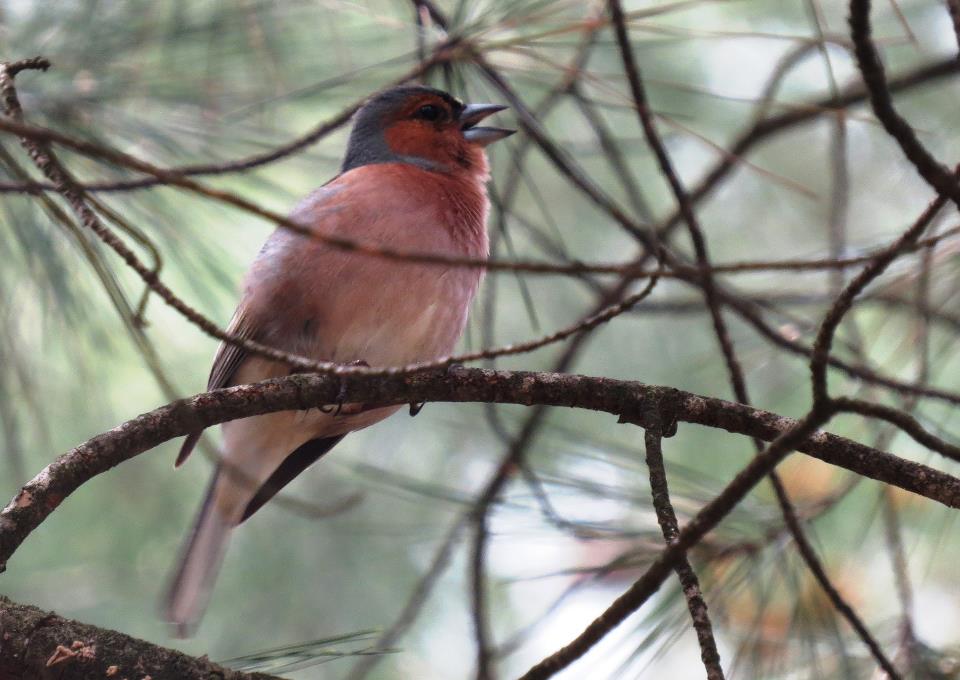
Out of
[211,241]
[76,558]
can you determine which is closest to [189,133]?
[211,241]

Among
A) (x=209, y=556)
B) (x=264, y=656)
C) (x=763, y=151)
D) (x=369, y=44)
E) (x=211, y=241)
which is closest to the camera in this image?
(x=264, y=656)

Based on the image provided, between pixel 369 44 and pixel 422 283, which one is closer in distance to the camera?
pixel 422 283

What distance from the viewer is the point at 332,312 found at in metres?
3.71

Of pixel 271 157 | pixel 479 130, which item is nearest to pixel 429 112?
pixel 479 130

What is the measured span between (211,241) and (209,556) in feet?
3.95

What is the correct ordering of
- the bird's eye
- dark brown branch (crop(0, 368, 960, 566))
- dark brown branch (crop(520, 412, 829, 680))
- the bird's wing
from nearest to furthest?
dark brown branch (crop(520, 412, 829, 680)) → dark brown branch (crop(0, 368, 960, 566)) → the bird's wing → the bird's eye

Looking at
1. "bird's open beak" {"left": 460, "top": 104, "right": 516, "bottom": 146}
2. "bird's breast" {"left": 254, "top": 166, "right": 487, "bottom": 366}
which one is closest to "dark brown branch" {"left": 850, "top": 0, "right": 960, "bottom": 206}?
"bird's breast" {"left": 254, "top": 166, "right": 487, "bottom": 366}

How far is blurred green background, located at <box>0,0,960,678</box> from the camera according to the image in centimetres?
358

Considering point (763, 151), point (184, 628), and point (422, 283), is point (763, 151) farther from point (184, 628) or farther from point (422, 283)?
point (184, 628)

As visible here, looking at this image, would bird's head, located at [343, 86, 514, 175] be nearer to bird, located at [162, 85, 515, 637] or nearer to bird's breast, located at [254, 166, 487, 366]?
bird, located at [162, 85, 515, 637]

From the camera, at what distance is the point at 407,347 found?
3748mm

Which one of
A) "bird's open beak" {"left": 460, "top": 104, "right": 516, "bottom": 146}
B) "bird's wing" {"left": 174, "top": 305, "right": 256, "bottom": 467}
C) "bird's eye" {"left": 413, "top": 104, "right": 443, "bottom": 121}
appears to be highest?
"bird's eye" {"left": 413, "top": 104, "right": 443, "bottom": 121}

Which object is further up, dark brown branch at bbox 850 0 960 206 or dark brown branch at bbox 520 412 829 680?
dark brown branch at bbox 850 0 960 206

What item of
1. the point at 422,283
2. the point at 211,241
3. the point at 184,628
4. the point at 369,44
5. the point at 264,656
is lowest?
the point at 264,656
